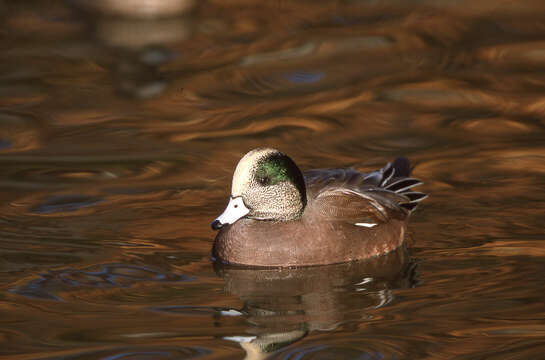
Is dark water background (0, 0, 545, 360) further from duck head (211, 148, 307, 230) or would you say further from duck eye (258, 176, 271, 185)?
duck eye (258, 176, 271, 185)

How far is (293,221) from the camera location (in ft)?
22.1

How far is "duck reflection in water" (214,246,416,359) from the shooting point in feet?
18.5

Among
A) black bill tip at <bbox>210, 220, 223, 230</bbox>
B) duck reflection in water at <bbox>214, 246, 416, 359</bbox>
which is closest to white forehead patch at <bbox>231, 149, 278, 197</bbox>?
black bill tip at <bbox>210, 220, 223, 230</bbox>

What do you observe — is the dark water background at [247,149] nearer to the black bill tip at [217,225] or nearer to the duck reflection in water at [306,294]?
the duck reflection in water at [306,294]

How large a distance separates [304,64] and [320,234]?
4723mm

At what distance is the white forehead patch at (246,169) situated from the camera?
21.2 feet

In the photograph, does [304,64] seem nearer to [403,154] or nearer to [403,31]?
[403,31]

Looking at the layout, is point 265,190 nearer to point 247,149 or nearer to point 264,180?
point 264,180

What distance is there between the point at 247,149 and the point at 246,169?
8.29 ft

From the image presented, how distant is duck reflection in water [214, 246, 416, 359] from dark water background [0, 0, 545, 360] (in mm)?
17

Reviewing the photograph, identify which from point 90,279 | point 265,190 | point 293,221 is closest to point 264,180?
point 265,190

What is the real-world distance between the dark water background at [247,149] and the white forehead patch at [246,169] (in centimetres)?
54

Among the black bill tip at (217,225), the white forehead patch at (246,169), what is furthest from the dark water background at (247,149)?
the white forehead patch at (246,169)

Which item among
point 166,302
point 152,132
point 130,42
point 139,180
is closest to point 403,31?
point 130,42
